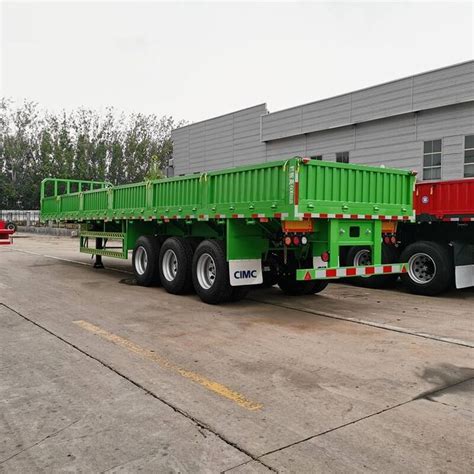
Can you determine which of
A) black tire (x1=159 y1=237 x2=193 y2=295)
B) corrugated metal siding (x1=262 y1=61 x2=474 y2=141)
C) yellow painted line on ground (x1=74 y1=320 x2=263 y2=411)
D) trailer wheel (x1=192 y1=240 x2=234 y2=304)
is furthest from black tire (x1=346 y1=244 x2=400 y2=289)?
corrugated metal siding (x1=262 y1=61 x2=474 y2=141)

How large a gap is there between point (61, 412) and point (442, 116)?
49.6 feet

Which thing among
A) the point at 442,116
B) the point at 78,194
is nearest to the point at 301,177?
the point at 78,194

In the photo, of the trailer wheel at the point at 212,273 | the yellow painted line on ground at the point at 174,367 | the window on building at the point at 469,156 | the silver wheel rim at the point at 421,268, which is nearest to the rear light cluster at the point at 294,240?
the trailer wheel at the point at 212,273

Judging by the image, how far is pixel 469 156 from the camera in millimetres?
15133

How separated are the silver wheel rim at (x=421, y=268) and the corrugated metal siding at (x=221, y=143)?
1353cm

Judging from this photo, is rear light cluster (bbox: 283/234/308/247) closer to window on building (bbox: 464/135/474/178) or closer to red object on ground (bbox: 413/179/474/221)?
red object on ground (bbox: 413/179/474/221)

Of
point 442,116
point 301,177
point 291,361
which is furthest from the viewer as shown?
point 442,116

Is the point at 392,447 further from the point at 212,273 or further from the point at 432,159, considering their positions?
the point at 432,159

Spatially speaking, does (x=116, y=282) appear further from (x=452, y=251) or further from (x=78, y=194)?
(x=452, y=251)

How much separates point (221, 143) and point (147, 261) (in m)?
16.1

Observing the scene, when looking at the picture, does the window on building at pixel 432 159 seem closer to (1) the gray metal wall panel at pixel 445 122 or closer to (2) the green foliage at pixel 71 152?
(1) the gray metal wall panel at pixel 445 122

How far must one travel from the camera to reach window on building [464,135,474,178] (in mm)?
15047

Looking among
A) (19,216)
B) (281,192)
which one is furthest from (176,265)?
(19,216)

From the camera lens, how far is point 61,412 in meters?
3.82
